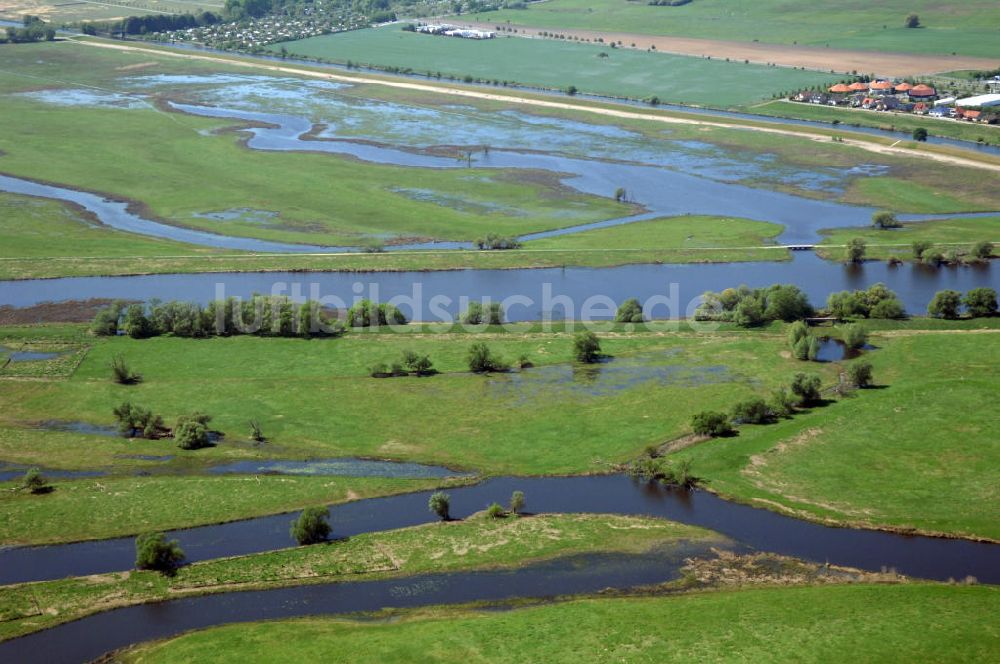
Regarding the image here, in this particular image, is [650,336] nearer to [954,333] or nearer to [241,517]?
[954,333]

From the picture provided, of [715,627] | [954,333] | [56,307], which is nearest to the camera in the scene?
[715,627]

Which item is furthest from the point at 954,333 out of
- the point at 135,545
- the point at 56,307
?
the point at 56,307

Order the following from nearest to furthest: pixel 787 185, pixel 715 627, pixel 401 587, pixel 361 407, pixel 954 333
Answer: pixel 715 627
pixel 401 587
pixel 361 407
pixel 954 333
pixel 787 185

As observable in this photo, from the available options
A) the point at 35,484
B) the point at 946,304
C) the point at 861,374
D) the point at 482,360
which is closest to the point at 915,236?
the point at 946,304

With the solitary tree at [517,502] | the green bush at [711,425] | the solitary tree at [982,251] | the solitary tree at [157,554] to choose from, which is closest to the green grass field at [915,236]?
the solitary tree at [982,251]

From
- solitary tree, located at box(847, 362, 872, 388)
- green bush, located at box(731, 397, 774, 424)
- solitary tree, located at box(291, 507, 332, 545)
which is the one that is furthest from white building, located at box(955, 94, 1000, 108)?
solitary tree, located at box(291, 507, 332, 545)

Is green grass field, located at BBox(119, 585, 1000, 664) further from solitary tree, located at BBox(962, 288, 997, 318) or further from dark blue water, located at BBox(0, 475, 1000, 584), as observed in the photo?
solitary tree, located at BBox(962, 288, 997, 318)
